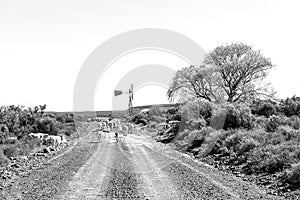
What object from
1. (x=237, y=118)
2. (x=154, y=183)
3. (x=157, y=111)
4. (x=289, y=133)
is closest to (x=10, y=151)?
(x=154, y=183)

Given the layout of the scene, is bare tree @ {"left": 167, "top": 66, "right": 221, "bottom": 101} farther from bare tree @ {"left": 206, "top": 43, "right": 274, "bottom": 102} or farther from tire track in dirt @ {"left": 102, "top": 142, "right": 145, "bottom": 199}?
tire track in dirt @ {"left": 102, "top": 142, "right": 145, "bottom": 199}

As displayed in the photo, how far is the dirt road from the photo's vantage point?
10.7 meters

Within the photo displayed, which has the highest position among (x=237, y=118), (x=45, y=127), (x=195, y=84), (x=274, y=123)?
(x=195, y=84)

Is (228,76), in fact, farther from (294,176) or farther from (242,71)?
(294,176)

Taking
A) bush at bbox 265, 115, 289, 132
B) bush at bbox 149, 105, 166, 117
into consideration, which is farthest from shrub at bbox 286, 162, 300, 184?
bush at bbox 149, 105, 166, 117

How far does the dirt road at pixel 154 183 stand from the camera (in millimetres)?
10703

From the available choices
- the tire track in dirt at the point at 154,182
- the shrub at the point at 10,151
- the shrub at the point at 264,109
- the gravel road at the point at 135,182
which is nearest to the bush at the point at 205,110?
the shrub at the point at 264,109

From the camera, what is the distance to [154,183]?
492 inches

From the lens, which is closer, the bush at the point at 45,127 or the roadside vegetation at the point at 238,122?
the roadside vegetation at the point at 238,122

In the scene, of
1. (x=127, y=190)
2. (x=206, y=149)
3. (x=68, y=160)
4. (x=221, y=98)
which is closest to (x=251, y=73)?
(x=221, y=98)

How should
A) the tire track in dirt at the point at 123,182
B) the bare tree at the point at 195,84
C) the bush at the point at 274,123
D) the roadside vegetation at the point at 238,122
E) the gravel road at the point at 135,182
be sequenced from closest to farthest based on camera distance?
the tire track in dirt at the point at 123,182
the gravel road at the point at 135,182
the roadside vegetation at the point at 238,122
the bush at the point at 274,123
the bare tree at the point at 195,84

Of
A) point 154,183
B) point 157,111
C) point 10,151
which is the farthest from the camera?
Result: point 157,111

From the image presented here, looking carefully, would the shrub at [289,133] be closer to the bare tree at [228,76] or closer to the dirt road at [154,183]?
the dirt road at [154,183]

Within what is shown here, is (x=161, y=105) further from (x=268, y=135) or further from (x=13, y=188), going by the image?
(x=13, y=188)
